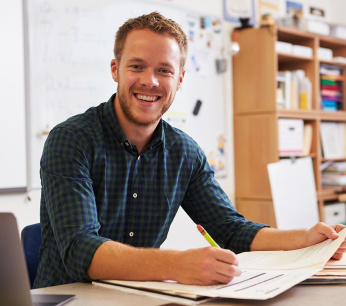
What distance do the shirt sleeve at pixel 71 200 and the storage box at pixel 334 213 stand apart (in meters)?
2.86

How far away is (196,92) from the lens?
11.5 ft

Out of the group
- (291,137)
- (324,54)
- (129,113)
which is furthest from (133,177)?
(324,54)

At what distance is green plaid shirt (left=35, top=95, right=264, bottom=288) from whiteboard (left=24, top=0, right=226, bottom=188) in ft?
3.84

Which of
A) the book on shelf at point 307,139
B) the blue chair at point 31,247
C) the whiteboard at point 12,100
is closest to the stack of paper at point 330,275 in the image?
the blue chair at point 31,247

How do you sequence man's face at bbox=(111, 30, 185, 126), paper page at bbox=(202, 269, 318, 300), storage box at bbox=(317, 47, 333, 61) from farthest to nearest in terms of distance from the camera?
storage box at bbox=(317, 47, 333, 61) → man's face at bbox=(111, 30, 185, 126) → paper page at bbox=(202, 269, 318, 300)

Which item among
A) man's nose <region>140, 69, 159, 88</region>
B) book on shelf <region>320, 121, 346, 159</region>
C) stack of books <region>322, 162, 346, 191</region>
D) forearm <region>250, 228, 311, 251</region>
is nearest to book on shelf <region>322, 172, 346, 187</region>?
stack of books <region>322, 162, 346, 191</region>

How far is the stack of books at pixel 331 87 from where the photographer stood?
13.3ft

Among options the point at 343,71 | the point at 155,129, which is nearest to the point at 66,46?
the point at 155,129

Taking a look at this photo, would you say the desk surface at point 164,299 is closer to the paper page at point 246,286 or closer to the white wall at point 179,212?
the paper page at point 246,286

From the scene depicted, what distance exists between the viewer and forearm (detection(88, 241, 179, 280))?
3.48 ft

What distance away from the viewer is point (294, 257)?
1261 millimetres

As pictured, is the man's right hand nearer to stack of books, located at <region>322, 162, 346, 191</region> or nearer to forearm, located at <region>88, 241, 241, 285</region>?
Answer: forearm, located at <region>88, 241, 241, 285</region>

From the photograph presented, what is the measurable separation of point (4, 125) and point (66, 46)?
0.59 metres

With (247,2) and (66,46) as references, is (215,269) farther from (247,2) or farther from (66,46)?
(247,2)
